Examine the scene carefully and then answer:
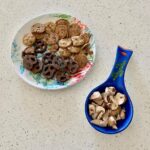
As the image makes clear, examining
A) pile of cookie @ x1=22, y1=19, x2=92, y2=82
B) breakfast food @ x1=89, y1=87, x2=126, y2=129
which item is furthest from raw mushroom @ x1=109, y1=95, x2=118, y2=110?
pile of cookie @ x1=22, y1=19, x2=92, y2=82

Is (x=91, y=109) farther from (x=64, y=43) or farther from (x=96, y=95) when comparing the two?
(x=64, y=43)

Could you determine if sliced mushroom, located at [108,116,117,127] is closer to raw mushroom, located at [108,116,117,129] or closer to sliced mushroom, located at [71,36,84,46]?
raw mushroom, located at [108,116,117,129]

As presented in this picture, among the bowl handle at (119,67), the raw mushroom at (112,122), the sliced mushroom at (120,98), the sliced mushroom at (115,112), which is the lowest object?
the raw mushroom at (112,122)

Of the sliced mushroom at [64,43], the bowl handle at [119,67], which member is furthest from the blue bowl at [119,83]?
the sliced mushroom at [64,43]

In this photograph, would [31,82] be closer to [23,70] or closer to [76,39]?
[23,70]

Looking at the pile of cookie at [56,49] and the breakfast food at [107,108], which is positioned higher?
the pile of cookie at [56,49]

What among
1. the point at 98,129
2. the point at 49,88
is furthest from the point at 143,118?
the point at 49,88

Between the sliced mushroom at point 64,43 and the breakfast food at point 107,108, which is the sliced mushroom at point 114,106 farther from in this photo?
the sliced mushroom at point 64,43
